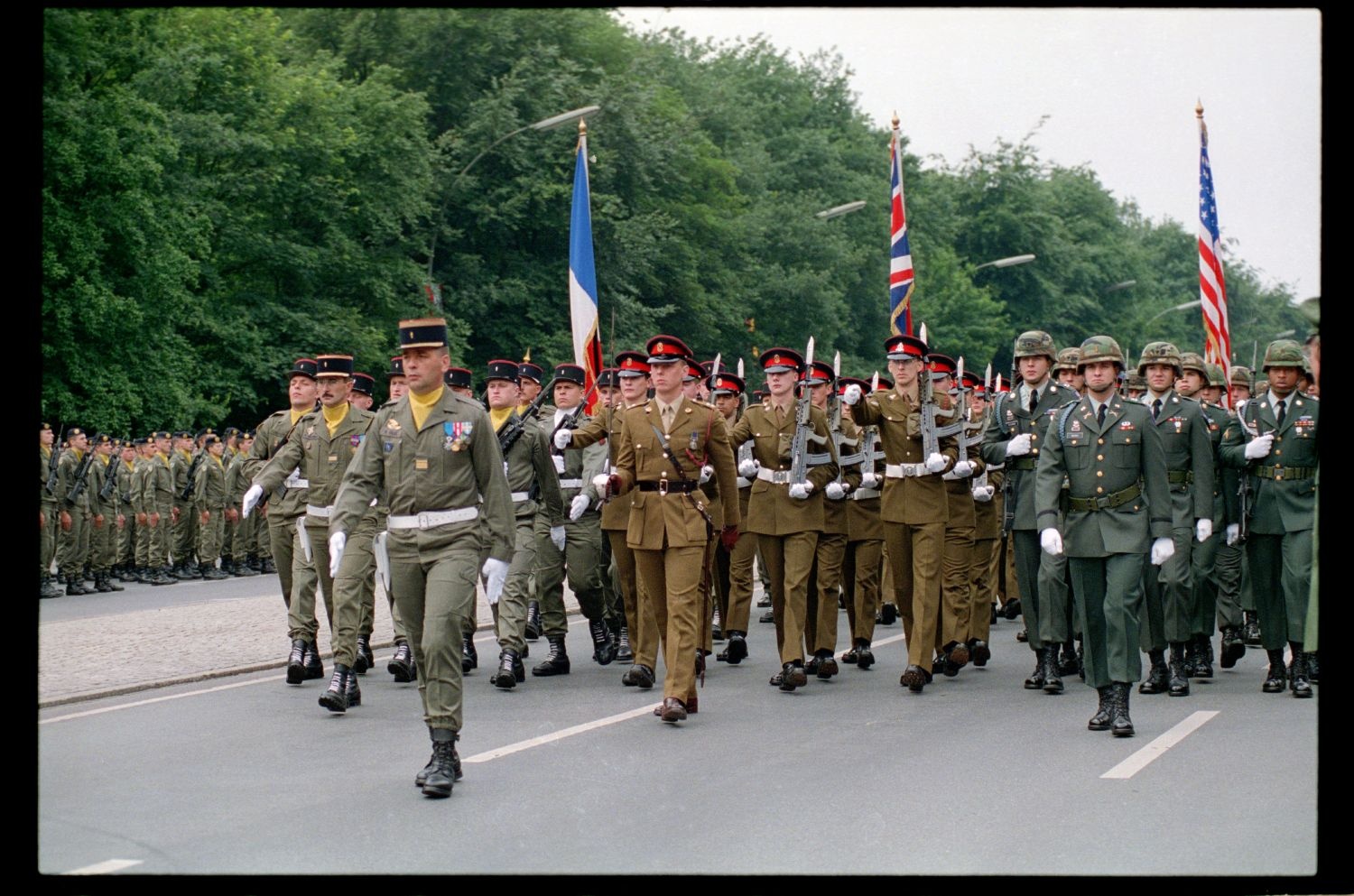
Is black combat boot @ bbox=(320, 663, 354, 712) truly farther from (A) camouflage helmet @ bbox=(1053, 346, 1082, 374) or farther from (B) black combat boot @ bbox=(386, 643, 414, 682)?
(A) camouflage helmet @ bbox=(1053, 346, 1082, 374)

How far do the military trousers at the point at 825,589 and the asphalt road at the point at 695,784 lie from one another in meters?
0.45

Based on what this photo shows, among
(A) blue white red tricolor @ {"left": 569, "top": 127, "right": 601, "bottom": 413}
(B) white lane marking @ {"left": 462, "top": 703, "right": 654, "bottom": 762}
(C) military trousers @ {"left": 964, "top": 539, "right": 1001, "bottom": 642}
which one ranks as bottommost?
(B) white lane marking @ {"left": 462, "top": 703, "right": 654, "bottom": 762}

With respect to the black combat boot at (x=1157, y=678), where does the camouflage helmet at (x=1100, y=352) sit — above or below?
above

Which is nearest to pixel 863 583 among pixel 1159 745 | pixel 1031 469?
pixel 1031 469

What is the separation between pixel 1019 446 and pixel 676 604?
327cm

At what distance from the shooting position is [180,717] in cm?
1104

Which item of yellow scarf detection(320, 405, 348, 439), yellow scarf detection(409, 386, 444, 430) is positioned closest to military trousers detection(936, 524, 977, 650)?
yellow scarf detection(320, 405, 348, 439)

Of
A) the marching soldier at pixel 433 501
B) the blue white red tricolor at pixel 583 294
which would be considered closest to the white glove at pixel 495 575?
the marching soldier at pixel 433 501

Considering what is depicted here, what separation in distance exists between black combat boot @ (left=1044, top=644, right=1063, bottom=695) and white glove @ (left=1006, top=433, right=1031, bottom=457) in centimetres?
146

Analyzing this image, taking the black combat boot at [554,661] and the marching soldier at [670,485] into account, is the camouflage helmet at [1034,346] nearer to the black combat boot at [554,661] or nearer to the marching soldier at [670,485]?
the marching soldier at [670,485]

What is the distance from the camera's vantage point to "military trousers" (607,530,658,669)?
40.3ft

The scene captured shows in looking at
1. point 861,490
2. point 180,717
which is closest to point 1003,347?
point 861,490

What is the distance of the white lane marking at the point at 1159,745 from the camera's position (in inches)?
356

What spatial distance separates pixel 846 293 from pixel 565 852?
41521mm
